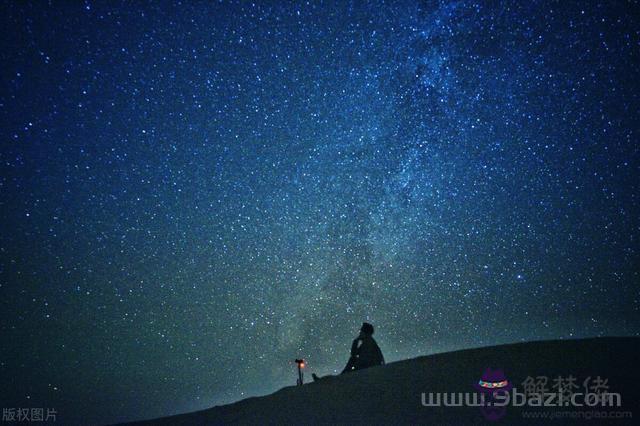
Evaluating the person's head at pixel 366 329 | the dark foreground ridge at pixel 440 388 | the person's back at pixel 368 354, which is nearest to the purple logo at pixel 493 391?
the dark foreground ridge at pixel 440 388

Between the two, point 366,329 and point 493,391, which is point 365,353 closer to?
point 366,329

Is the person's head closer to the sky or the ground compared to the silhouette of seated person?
closer to the sky

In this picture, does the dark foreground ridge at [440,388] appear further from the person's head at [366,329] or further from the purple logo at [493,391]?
the person's head at [366,329]

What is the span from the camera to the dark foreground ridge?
4.50 meters

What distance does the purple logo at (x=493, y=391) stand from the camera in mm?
4516

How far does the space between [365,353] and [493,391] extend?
3448mm

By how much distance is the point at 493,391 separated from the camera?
4.98 m

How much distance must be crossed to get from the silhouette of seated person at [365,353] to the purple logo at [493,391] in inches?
114

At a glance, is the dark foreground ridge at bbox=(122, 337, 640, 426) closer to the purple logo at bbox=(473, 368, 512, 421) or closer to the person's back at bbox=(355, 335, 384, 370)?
the purple logo at bbox=(473, 368, 512, 421)

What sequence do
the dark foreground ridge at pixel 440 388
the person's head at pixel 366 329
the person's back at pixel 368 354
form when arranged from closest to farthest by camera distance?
the dark foreground ridge at pixel 440 388
the person's back at pixel 368 354
the person's head at pixel 366 329

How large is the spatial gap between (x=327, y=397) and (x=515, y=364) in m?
3.01

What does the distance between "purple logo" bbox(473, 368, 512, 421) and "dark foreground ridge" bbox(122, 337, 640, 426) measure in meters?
0.08

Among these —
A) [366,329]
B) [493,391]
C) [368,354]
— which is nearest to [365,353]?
[368,354]

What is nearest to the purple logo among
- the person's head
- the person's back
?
the person's back
